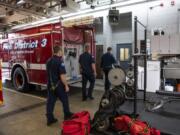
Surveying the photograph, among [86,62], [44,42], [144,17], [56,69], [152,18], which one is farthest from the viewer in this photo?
[144,17]

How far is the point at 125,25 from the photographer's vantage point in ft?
34.7

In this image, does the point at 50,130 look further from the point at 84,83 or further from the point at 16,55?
the point at 16,55

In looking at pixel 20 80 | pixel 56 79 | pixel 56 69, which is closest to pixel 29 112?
pixel 56 79

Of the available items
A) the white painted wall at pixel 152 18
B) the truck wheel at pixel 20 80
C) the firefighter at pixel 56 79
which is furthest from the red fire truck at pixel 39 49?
the white painted wall at pixel 152 18

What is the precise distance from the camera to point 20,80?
319 inches

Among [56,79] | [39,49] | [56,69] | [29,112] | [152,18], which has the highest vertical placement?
[152,18]

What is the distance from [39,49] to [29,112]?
223cm

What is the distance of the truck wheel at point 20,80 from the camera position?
7.48 m

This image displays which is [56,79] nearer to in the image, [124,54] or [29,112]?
[29,112]

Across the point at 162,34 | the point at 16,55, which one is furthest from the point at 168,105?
the point at 16,55

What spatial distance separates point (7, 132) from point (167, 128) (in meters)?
3.19

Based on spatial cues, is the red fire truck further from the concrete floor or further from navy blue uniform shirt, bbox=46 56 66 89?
navy blue uniform shirt, bbox=46 56 66 89

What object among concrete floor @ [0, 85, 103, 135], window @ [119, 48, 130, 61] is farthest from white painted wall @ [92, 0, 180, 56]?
concrete floor @ [0, 85, 103, 135]

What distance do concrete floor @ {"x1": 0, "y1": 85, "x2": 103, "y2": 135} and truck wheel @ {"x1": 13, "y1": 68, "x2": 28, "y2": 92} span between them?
29 centimetres
